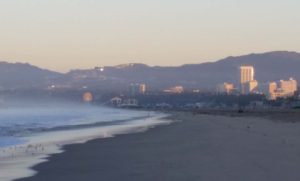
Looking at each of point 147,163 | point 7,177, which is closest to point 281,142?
point 147,163

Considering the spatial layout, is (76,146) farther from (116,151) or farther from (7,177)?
(7,177)

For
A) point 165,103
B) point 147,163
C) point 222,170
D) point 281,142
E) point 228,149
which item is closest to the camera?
point 222,170

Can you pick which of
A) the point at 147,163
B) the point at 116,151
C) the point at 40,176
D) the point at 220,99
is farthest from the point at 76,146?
the point at 220,99

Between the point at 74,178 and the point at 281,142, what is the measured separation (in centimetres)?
1084

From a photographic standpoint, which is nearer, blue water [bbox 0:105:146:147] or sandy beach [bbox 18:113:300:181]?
sandy beach [bbox 18:113:300:181]

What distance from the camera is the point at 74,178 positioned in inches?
604

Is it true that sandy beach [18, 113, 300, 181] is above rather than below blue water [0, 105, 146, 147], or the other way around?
above

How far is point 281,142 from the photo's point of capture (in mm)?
24516

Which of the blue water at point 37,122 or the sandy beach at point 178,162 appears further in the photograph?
the blue water at point 37,122

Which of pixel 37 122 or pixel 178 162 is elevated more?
pixel 178 162

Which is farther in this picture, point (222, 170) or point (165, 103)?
point (165, 103)

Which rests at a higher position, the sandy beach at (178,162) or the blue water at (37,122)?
the sandy beach at (178,162)

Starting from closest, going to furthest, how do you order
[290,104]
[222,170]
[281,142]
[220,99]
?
[222,170], [281,142], [290,104], [220,99]

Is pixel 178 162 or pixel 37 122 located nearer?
pixel 178 162
